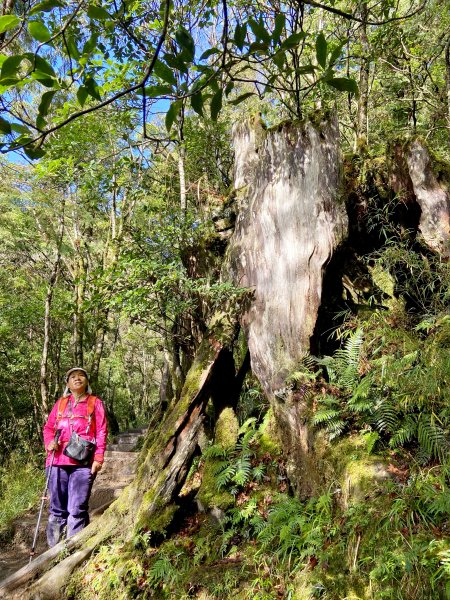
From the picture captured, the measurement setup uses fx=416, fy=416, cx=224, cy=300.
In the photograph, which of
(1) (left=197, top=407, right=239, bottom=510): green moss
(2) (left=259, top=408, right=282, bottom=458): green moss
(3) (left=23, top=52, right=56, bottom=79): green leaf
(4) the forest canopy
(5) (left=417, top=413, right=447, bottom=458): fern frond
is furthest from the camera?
(2) (left=259, top=408, right=282, bottom=458): green moss

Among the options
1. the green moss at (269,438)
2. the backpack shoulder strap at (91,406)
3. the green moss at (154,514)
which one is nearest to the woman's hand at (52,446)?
the backpack shoulder strap at (91,406)

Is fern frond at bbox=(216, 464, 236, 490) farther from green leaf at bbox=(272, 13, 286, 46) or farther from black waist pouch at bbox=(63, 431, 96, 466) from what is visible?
green leaf at bbox=(272, 13, 286, 46)

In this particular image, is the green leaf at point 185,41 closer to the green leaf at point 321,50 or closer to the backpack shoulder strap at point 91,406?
the green leaf at point 321,50

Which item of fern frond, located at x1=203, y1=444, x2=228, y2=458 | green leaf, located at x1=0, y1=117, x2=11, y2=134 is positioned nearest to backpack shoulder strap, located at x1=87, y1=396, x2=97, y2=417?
fern frond, located at x1=203, y1=444, x2=228, y2=458

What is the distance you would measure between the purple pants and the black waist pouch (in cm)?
12

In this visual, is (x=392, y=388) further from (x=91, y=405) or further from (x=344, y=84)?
(x=91, y=405)

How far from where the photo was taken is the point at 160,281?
18.5 feet

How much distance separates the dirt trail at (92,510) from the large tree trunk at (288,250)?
314cm

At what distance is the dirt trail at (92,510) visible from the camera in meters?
5.96

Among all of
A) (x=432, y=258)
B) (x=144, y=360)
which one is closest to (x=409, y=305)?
(x=432, y=258)

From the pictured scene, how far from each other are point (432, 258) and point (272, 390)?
246cm

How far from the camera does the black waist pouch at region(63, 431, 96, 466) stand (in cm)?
452

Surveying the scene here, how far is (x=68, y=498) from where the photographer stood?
183 inches

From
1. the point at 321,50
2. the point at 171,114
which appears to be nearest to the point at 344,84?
the point at 321,50
